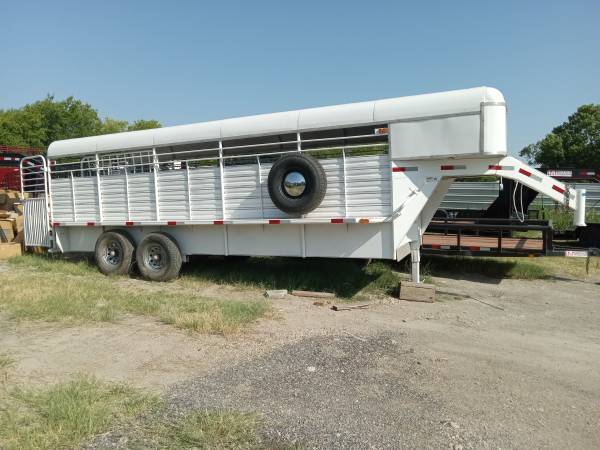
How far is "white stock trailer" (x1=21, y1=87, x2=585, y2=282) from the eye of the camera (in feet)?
22.3

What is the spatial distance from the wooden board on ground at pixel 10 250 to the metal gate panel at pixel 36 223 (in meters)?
0.49

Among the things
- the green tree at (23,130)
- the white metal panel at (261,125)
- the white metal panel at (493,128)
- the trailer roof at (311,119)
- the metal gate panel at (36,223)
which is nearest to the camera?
the white metal panel at (493,128)

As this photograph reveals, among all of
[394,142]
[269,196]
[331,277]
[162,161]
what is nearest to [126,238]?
[162,161]

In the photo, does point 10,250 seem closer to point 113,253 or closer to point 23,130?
point 113,253

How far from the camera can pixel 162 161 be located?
29.8 feet

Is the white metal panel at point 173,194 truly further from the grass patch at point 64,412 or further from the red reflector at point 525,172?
the red reflector at point 525,172

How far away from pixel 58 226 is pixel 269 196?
5114mm

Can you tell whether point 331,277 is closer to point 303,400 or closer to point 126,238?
point 126,238

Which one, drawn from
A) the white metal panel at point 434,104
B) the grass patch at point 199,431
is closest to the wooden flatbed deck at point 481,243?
the white metal panel at point 434,104

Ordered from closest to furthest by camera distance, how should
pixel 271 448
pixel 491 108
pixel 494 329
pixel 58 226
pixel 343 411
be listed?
pixel 271 448 < pixel 343 411 < pixel 494 329 < pixel 491 108 < pixel 58 226

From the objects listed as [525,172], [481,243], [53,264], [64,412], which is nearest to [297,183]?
[525,172]

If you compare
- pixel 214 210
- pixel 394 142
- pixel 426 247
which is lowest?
pixel 426 247

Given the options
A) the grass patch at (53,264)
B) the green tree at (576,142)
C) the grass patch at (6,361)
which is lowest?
the grass patch at (6,361)

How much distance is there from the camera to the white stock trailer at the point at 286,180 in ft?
22.3
